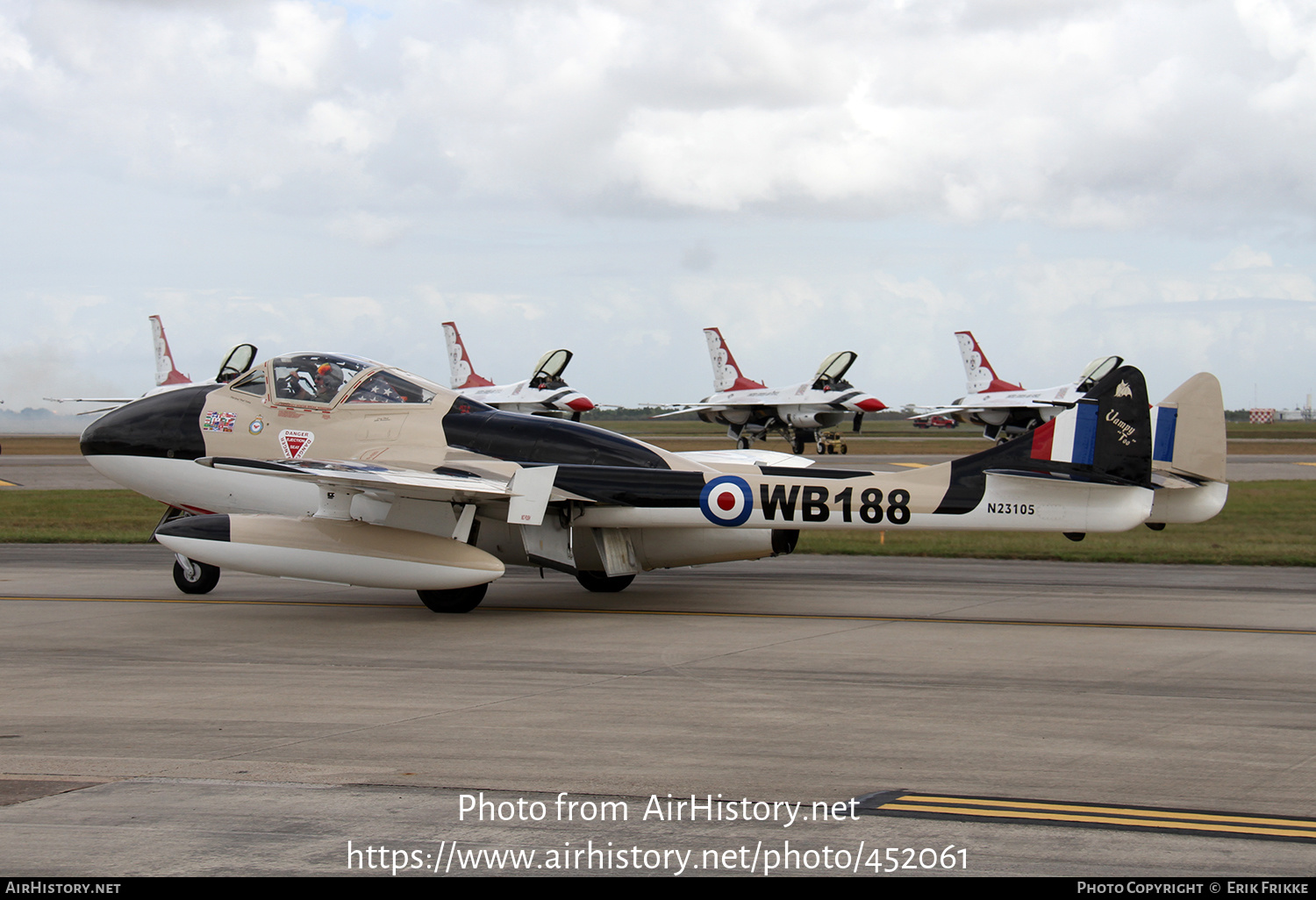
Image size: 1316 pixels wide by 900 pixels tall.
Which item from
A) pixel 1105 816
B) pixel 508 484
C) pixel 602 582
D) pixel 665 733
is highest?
pixel 508 484

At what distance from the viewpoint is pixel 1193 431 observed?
1340cm

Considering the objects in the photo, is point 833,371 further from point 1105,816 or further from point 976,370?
point 1105,816

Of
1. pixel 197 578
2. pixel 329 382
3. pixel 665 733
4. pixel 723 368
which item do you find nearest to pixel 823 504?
pixel 665 733

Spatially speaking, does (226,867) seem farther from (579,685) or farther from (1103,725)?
(1103,725)

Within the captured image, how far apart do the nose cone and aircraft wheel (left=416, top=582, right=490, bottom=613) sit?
11.6 feet

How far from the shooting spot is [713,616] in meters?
12.5

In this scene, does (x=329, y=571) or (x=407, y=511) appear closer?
(x=329, y=571)

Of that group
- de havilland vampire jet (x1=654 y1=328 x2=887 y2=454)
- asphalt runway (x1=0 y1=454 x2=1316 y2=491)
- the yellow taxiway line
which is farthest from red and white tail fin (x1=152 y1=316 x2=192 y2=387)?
the yellow taxiway line

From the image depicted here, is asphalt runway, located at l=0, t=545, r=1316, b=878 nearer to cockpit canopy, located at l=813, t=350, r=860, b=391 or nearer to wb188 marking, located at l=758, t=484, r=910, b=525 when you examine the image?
wb188 marking, located at l=758, t=484, r=910, b=525

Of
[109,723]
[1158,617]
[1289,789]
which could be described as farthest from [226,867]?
[1158,617]

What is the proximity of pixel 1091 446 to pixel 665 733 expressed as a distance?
22.0ft

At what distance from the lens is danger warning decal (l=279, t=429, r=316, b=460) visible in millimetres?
13602
